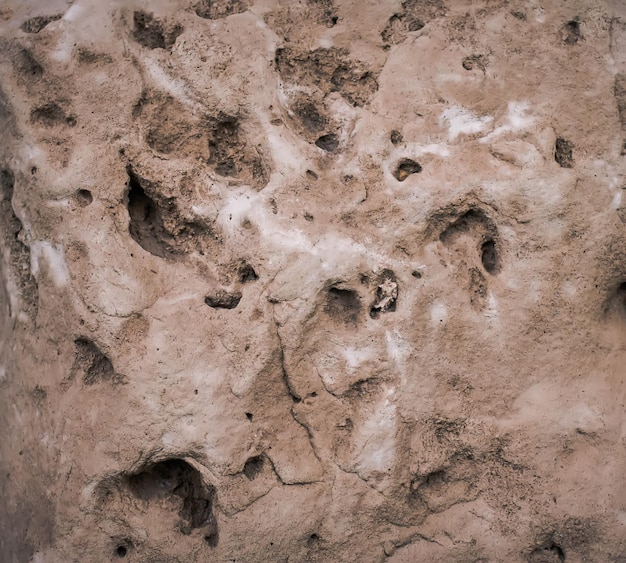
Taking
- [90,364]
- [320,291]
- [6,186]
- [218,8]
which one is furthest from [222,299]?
[218,8]

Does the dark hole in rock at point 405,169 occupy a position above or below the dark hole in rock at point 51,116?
below

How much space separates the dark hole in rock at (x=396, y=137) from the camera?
2754 millimetres

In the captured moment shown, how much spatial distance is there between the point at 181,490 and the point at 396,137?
165 centimetres

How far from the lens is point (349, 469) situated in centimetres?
272

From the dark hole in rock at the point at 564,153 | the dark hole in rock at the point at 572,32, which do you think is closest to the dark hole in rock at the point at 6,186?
the dark hole in rock at the point at 564,153

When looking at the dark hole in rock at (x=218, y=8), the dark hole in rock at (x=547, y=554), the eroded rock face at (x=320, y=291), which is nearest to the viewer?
the eroded rock face at (x=320, y=291)

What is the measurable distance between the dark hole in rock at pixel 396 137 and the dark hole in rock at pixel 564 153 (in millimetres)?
603

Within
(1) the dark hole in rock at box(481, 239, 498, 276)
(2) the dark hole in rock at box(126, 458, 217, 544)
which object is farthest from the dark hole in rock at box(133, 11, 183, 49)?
(2) the dark hole in rock at box(126, 458, 217, 544)

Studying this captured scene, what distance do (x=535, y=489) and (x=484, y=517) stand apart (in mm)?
232

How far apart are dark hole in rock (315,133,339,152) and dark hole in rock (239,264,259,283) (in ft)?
1.90

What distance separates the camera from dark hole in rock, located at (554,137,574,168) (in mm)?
2729

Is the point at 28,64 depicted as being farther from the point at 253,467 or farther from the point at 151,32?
the point at 253,467

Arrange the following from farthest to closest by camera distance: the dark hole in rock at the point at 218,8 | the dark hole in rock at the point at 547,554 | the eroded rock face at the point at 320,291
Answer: the dark hole in rock at the point at 218,8, the dark hole in rock at the point at 547,554, the eroded rock face at the point at 320,291

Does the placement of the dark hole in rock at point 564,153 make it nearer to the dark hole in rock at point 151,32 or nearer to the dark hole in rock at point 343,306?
the dark hole in rock at point 343,306
